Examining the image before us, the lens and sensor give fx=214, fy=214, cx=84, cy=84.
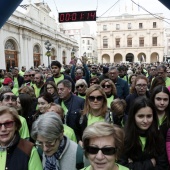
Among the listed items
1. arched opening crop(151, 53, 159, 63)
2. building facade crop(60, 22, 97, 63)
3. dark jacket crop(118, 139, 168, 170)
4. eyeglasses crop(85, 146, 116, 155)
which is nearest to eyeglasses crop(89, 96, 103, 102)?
dark jacket crop(118, 139, 168, 170)

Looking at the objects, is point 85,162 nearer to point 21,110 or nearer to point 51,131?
point 51,131

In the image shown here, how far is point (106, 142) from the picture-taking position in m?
1.58

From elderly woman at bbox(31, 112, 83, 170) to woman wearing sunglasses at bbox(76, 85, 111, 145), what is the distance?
946 millimetres

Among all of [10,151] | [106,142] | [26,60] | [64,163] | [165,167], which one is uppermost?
[26,60]

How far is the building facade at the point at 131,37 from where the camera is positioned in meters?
48.0

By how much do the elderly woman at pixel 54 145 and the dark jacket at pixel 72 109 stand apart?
3.94 ft

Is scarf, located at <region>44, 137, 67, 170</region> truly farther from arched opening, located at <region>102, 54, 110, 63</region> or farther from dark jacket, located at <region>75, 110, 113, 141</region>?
arched opening, located at <region>102, 54, 110, 63</region>

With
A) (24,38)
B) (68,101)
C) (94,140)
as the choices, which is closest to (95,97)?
(68,101)

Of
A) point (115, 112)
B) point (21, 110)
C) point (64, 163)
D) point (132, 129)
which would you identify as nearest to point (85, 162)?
point (64, 163)

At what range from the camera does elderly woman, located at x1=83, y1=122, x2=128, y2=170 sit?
5.06 ft

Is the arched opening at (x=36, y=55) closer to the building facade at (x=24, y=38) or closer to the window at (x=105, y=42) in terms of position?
the building facade at (x=24, y=38)

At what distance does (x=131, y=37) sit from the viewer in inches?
1959

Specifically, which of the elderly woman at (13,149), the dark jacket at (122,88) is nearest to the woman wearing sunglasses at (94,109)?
the elderly woman at (13,149)

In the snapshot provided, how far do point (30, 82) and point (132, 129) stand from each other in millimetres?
4696
